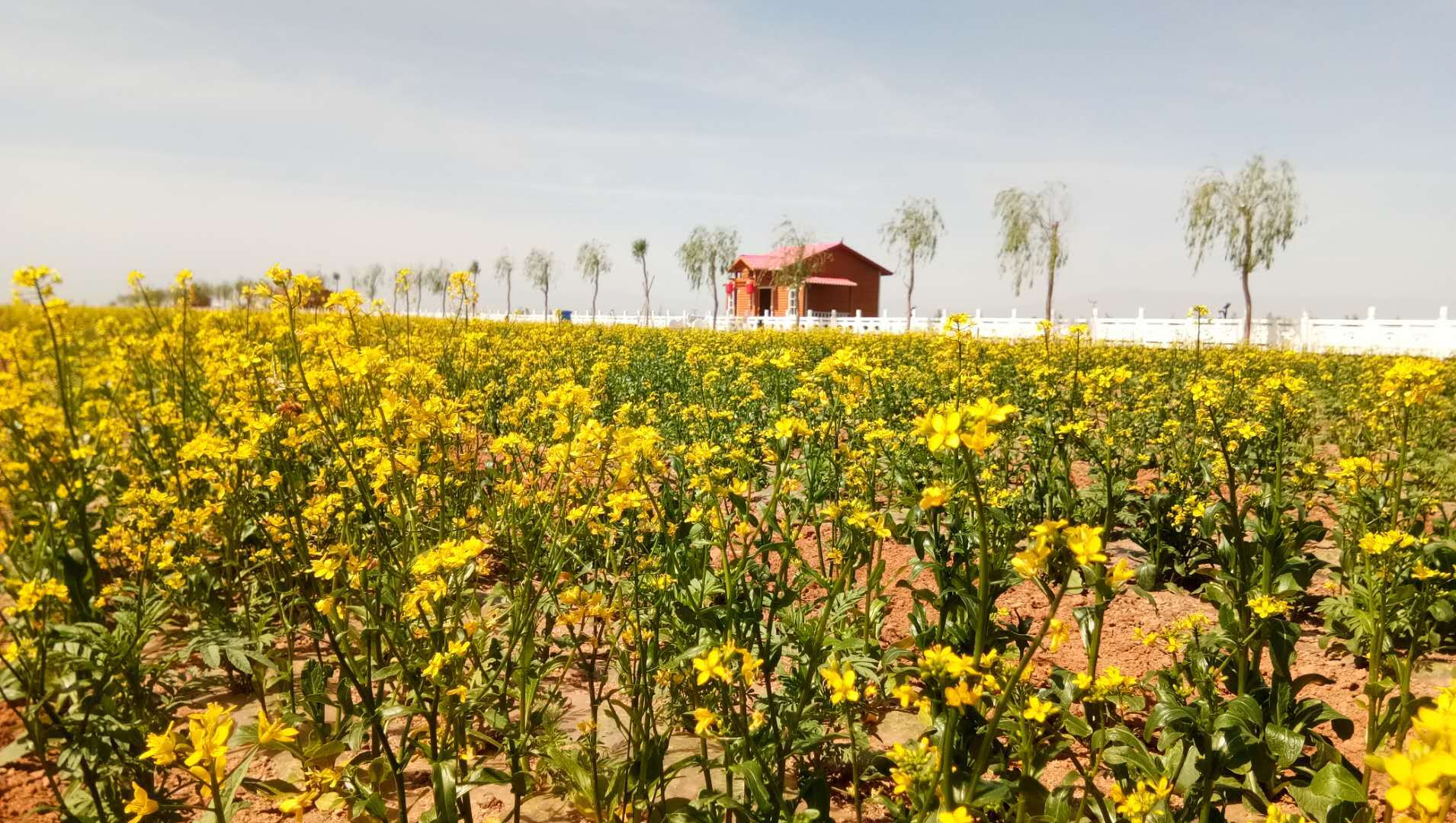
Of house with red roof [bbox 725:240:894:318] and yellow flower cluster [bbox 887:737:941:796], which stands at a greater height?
house with red roof [bbox 725:240:894:318]

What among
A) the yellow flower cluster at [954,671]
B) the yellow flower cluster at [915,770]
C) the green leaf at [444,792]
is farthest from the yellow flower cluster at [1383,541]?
the green leaf at [444,792]

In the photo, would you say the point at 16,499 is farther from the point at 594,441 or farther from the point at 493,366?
the point at 493,366

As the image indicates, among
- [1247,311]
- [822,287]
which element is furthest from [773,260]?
[1247,311]

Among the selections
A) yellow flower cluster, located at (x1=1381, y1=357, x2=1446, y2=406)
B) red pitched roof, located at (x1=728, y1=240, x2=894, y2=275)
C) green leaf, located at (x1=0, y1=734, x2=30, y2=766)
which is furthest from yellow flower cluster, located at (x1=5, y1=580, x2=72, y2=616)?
red pitched roof, located at (x1=728, y1=240, x2=894, y2=275)

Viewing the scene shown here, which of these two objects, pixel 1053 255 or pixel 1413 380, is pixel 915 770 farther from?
Answer: pixel 1053 255

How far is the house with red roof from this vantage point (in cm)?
4566

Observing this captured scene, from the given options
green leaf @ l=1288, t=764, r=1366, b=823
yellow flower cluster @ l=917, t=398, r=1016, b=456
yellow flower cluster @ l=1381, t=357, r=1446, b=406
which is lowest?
green leaf @ l=1288, t=764, r=1366, b=823

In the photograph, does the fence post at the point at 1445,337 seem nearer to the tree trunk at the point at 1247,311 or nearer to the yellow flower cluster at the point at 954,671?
the tree trunk at the point at 1247,311

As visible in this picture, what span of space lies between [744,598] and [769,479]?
10.9 ft

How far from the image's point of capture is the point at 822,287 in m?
47.2

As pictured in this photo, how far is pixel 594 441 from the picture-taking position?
212cm

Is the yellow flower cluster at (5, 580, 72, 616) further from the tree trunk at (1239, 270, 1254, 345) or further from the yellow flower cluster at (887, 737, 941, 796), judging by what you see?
the tree trunk at (1239, 270, 1254, 345)

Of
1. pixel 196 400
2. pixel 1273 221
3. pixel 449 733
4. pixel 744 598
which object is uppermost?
pixel 1273 221

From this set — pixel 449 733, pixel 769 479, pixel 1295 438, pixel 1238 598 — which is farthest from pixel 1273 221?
pixel 449 733
